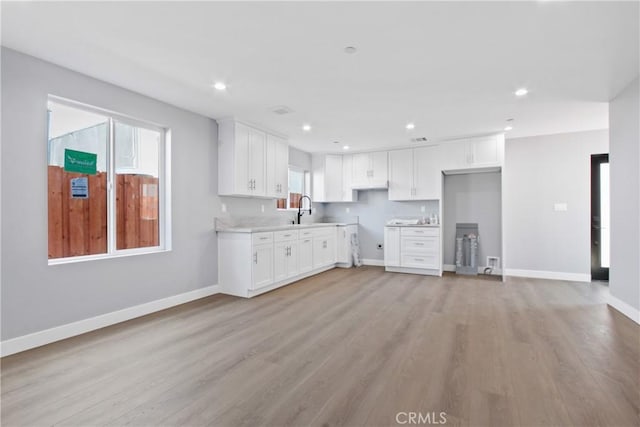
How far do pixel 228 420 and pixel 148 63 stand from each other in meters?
2.94

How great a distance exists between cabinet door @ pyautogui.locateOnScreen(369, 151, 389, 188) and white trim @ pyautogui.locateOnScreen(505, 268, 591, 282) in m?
2.86

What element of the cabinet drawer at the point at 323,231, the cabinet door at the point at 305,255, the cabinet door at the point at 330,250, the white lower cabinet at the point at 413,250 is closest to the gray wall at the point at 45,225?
the cabinet door at the point at 305,255

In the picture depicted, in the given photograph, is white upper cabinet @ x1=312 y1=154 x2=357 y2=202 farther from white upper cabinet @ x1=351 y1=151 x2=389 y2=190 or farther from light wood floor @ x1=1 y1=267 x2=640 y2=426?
light wood floor @ x1=1 y1=267 x2=640 y2=426

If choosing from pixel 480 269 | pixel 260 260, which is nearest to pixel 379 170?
pixel 480 269

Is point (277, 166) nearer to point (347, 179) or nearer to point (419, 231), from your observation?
point (347, 179)

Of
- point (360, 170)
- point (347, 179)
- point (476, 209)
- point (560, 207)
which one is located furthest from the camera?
point (347, 179)

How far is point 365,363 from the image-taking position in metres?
2.37

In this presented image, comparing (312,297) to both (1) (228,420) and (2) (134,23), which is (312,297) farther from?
(2) (134,23)

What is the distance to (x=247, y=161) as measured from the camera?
463 centimetres

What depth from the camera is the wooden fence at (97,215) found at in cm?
293

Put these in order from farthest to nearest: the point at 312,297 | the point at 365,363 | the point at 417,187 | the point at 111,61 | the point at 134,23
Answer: the point at 417,187 < the point at 312,297 < the point at 111,61 < the point at 365,363 < the point at 134,23

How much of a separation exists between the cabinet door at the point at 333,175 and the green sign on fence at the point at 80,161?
14.7ft

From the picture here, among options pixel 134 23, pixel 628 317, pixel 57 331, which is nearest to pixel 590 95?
pixel 628 317

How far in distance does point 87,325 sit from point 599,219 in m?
7.37
